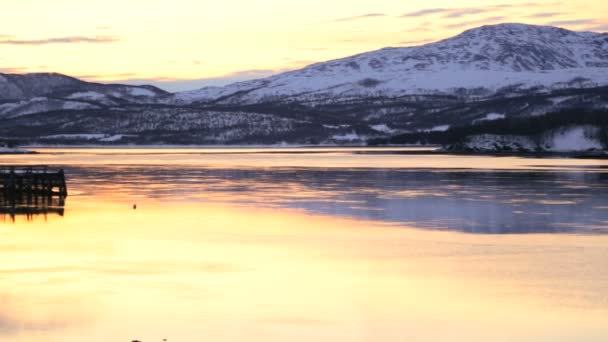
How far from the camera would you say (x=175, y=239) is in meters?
39.7

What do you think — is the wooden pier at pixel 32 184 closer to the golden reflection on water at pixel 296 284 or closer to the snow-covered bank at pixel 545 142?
the golden reflection on water at pixel 296 284

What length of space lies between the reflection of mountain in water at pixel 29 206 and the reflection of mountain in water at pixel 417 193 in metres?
5.07

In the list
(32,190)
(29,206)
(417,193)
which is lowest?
(417,193)

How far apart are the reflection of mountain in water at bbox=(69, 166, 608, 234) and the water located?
0.88 feet

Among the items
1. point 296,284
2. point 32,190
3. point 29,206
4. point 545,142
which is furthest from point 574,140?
point 296,284

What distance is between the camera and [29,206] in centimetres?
5603

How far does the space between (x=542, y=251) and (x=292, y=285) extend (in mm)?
10144

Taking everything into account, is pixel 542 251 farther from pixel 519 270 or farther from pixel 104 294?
pixel 104 294

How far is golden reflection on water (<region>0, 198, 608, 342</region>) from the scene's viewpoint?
23.6m

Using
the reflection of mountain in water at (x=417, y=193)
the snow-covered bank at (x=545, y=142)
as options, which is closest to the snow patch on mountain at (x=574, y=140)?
the snow-covered bank at (x=545, y=142)

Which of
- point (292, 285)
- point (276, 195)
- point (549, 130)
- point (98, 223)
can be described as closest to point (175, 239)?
point (98, 223)

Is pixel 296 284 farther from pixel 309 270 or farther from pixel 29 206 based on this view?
pixel 29 206

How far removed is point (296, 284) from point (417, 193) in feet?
116

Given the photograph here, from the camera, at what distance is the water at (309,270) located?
23828mm
